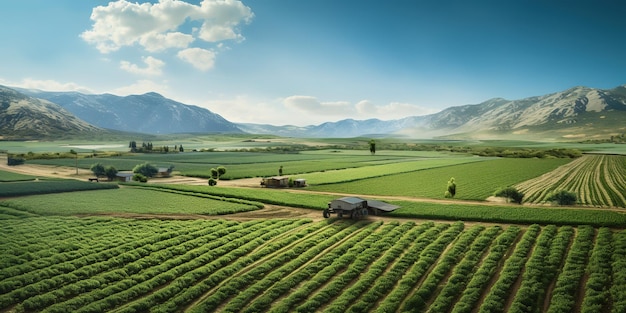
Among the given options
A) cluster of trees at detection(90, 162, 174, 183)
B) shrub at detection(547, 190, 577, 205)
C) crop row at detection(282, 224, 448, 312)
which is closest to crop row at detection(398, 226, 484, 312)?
crop row at detection(282, 224, 448, 312)

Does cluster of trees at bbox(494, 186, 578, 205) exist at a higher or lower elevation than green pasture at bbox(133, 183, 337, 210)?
higher

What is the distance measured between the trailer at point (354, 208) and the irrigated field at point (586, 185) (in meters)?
32.3

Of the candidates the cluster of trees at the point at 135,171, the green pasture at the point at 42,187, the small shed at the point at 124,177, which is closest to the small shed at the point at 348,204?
the green pasture at the point at 42,187

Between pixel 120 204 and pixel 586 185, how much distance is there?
323 ft

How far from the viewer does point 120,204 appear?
2589 inches

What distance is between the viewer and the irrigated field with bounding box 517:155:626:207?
7338 cm

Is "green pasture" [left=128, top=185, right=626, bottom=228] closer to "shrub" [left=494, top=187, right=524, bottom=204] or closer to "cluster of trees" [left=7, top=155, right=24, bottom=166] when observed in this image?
"shrub" [left=494, top=187, right=524, bottom=204]

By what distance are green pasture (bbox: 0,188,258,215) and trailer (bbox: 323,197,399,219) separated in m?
15.2

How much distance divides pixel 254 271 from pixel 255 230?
15.5m

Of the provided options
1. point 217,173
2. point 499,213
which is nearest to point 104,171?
point 217,173

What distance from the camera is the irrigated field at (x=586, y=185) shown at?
73.4 meters

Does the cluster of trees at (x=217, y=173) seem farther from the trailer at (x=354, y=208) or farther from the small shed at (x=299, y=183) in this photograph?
the trailer at (x=354, y=208)

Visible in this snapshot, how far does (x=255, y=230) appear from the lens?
50719 mm

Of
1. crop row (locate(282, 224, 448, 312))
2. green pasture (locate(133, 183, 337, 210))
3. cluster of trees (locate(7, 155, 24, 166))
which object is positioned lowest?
crop row (locate(282, 224, 448, 312))
